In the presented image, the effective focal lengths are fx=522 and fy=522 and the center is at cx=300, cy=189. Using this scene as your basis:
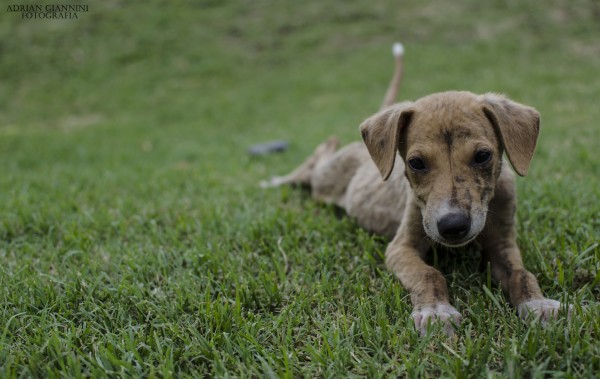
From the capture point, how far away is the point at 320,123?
38.7ft

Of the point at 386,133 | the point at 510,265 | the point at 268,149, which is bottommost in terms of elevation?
the point at 268,149

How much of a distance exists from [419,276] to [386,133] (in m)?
0.94

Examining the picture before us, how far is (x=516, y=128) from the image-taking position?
10.5ft

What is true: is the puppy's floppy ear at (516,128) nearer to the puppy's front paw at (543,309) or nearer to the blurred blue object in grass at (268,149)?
the puppy's front paw at (543,309)

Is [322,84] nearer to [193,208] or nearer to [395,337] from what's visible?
[193,208]

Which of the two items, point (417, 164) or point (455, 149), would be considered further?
point (417, 164)

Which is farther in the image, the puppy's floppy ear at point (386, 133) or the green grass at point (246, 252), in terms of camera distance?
the puppy's floppy ear at point (386, 133)

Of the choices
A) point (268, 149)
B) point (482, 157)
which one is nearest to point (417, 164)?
point (482, 157)

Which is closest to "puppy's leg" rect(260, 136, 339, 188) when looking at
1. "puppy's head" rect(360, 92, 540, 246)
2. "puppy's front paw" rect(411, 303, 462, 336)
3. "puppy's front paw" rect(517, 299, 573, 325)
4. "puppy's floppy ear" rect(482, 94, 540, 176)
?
"puppy's head" rect(360, 92, 540, 246)

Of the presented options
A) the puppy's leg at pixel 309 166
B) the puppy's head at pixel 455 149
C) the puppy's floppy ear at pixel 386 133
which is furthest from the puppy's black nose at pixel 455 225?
the puppy's leg at pixel 309 166

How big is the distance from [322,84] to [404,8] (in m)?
7.71

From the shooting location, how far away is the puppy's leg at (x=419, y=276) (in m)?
2.76

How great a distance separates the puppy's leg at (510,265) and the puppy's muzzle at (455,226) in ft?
1.60

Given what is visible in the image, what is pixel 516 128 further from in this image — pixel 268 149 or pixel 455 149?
pixel 268 149
